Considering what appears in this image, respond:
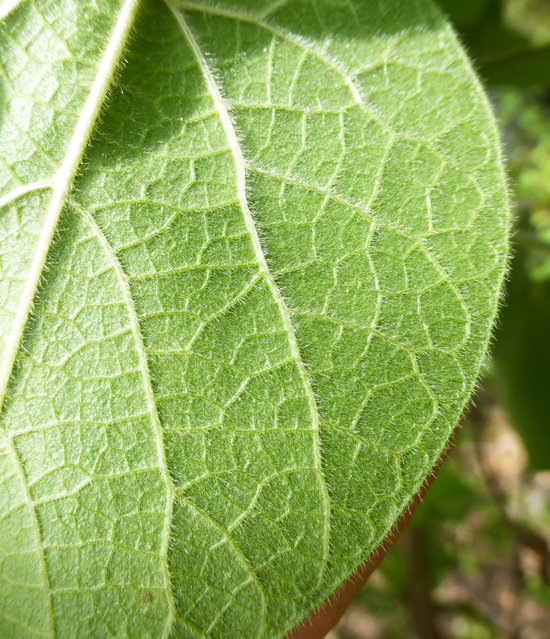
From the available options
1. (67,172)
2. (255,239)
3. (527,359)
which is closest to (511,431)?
(527,359)

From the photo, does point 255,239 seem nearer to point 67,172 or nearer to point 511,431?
point 67,172

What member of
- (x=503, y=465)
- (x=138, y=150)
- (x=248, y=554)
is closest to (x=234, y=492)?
(x=248, y=554)

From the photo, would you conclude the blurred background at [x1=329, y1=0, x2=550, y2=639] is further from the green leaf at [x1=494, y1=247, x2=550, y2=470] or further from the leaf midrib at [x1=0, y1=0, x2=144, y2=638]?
the leaf midrib at [x1=0, y1=0, x2=144, y2=638]

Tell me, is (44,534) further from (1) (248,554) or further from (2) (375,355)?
(2) (375,355)

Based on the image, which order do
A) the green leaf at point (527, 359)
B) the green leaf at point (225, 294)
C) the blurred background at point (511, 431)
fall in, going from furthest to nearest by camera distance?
the green leaf at point (527, 359) < the blurred background at point (511, 431) < the green leaf at point (225, 294)

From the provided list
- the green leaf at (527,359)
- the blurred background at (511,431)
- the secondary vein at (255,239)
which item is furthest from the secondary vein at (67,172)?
the green leaf at (527,359)

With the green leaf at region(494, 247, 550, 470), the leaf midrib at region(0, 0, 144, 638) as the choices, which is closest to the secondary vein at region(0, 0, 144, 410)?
the leaf midrib at region(0, 0, 144, 638)

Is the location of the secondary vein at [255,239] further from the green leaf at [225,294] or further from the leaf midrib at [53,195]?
the leaf midrib at [53,195]
